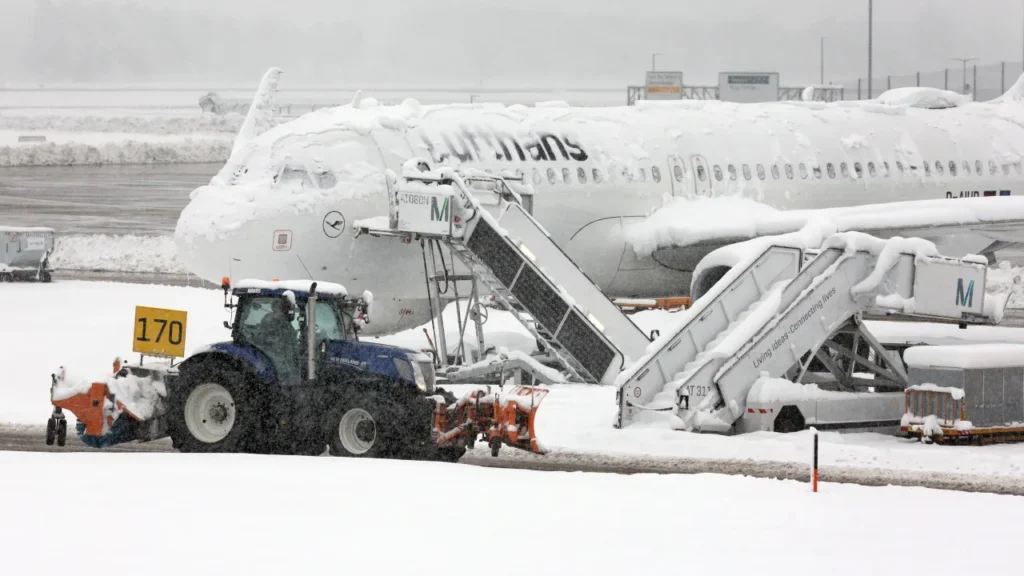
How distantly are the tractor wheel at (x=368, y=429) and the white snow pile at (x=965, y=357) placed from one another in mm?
7485

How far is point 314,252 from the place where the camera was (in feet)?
77.4

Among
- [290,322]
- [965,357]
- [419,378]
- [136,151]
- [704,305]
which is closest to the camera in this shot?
[419,378]

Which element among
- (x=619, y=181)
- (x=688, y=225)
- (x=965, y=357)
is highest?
(x=619, y=181)

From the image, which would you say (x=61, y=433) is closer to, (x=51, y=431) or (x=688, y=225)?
(x=51, y=431)

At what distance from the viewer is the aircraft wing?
25.5 meters

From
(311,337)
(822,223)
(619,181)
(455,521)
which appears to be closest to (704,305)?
(822,223)

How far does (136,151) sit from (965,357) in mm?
72049

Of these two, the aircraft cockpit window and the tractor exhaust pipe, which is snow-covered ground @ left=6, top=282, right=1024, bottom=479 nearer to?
the tractor exhaust pipe

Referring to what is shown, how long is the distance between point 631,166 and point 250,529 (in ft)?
53.4

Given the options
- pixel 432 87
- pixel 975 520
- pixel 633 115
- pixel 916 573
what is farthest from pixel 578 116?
pixel 432 87

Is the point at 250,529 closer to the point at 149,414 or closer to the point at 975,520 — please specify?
the point at 149,414

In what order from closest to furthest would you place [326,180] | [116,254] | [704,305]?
[704,305] < [326,180] < [116,254]

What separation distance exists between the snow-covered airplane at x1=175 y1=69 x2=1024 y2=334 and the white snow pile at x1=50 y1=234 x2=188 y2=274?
18623 mm

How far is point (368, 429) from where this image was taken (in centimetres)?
1675
